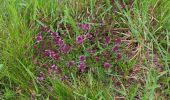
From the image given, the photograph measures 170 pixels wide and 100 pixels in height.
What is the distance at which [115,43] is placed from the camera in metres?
2.61

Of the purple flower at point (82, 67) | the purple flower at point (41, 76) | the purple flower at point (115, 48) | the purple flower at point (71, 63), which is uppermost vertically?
the purple flower at point (115, 48)

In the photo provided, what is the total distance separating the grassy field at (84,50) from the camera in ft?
7.84

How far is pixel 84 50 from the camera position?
101 inches

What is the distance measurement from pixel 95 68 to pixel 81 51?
0.19 metres

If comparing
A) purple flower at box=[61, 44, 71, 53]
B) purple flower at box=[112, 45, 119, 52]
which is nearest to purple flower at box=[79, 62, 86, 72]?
purple flower at box=[61, 44, 71, 53]

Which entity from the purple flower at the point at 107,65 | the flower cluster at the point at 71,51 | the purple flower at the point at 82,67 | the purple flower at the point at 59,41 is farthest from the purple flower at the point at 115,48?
the purple flower at the point at 59,41

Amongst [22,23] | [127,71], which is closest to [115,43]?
[127,71]

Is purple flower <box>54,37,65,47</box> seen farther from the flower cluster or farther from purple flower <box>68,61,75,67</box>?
purple flower <box>68,61,75,67</box>

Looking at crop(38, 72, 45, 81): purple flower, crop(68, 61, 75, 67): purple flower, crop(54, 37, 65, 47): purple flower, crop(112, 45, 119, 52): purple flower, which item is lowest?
crop(38, 72, 45, 81): purple flower

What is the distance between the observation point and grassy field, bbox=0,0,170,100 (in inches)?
94.1

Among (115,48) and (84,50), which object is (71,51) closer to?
(84,50)

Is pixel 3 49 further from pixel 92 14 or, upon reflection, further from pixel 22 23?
pixel 92 14

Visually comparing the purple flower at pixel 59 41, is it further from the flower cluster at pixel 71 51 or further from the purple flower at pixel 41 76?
the purple flower at pixel 41 76

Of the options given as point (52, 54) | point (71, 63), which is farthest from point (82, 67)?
point (52, 54)
